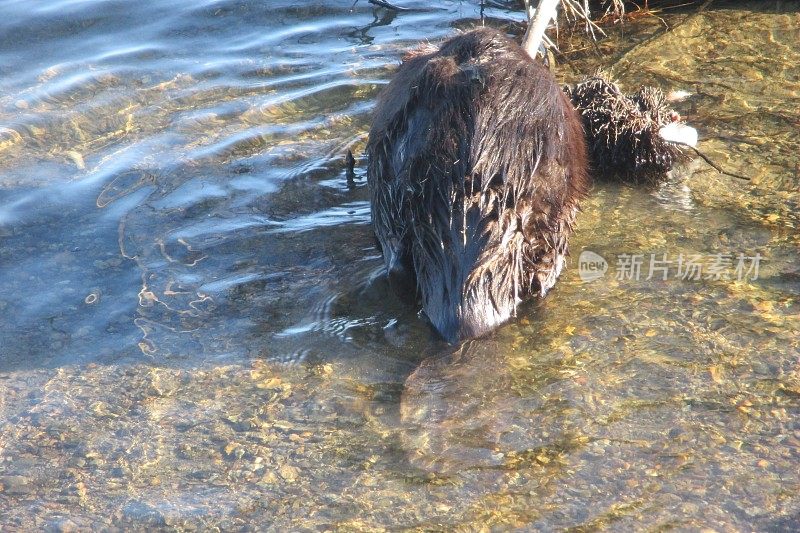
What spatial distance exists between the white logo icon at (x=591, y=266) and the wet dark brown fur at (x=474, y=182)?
16 cm

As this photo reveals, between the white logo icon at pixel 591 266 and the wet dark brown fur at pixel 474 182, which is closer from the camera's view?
the wet dark brown fur at pixel 474 182

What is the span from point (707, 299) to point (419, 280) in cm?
117

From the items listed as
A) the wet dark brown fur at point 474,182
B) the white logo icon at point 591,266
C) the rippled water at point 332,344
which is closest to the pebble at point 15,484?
the rippled water at point 332,344

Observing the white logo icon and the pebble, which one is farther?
the white logo icon

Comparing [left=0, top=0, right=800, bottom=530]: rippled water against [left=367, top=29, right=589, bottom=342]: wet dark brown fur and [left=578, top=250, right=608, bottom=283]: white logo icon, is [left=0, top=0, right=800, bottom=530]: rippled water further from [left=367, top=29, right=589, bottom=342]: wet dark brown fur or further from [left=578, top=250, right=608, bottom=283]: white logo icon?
[left=367, top=29, right=589, bottom=342]: wet dark brown fur

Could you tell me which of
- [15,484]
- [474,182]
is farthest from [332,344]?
[15,484]

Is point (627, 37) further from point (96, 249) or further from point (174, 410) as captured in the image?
point (174, 410)

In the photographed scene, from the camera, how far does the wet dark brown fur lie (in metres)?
3.19

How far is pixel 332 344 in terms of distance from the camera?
3.34 meters

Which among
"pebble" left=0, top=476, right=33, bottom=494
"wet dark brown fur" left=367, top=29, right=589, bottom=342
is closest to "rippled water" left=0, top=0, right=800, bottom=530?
"pebble" left=0, top=476, right=33, bottom=494

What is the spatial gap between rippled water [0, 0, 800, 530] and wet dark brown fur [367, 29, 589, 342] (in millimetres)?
163

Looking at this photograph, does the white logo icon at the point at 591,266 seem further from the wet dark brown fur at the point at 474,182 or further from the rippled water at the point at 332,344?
the wet dark brown fur at the point at 474,182

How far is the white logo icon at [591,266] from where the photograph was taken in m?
3.74

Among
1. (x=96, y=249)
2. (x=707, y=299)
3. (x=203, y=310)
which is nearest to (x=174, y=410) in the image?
(x=203, y=310)
